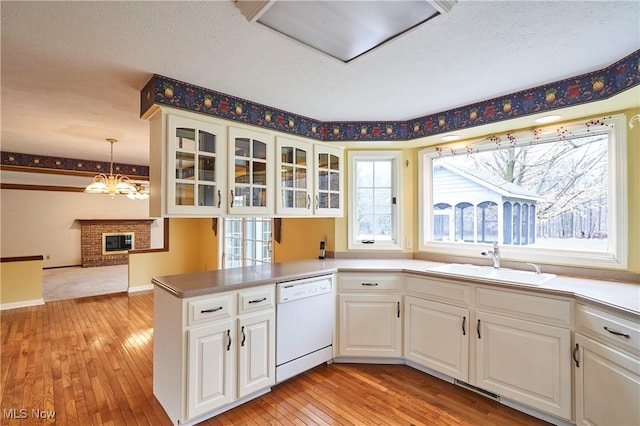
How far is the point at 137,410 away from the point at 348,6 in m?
2.82

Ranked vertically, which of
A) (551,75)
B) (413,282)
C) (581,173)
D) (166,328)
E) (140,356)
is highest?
(551,75)

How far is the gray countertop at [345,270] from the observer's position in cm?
184

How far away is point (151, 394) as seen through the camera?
2350 mm

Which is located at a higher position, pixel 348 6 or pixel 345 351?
pixel 348 6

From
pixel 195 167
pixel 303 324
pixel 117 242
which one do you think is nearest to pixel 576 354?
pixel 303 324

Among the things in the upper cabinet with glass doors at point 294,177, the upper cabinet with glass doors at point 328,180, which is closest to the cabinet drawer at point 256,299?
the upper cabinet with glass doors at point 294,177

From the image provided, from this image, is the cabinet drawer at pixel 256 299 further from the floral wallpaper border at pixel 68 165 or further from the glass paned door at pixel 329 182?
the floral wallpaper border at pixel 68 165

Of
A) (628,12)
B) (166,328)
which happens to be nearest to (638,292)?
(628,12)

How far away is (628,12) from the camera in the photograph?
1.50 m

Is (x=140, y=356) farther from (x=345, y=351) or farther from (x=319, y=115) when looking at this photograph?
(x=319, y=115)

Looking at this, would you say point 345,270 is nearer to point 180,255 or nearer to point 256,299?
point 256,299

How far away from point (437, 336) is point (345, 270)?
92 centimetres

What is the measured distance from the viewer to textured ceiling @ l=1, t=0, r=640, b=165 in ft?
5.01

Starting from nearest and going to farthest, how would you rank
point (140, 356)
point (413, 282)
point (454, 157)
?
point (413, 282), point (140, 356), point (454, 157)
